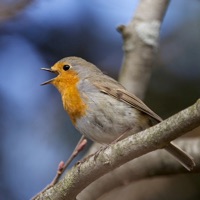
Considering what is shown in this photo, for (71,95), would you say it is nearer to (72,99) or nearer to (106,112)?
(72,99)

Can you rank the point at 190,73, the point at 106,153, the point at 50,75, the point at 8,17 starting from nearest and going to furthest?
the point at 106,153 < the point at 8,17 < the point at 190,73 < the point at 50,75

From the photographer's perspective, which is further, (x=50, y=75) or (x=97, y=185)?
(x=50, y=75)

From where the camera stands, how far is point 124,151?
8.90 ft

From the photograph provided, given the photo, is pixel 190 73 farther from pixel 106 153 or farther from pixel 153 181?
pixel 106 153

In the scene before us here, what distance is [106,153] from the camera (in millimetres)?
2805

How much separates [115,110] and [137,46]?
2.87 feet

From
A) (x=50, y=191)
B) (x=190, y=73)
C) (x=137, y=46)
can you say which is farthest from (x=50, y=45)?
(x=50, y=191)

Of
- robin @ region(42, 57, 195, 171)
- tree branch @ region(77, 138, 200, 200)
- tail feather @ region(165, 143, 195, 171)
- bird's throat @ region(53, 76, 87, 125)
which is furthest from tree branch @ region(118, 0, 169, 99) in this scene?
tail feather @ region(165, 143, 195, 171)

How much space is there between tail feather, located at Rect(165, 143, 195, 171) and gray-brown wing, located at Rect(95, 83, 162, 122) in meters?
0.24

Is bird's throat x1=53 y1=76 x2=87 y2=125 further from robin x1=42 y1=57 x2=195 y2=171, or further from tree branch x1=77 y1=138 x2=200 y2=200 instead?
tree branch x1=77 y1=138 x2=200 y2=200

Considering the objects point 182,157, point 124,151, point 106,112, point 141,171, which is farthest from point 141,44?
point 124,151

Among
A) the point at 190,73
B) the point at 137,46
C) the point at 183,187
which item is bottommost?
the point at 183,187

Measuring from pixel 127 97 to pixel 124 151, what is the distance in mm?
1231

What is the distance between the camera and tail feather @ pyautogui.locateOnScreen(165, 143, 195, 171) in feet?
11.2
